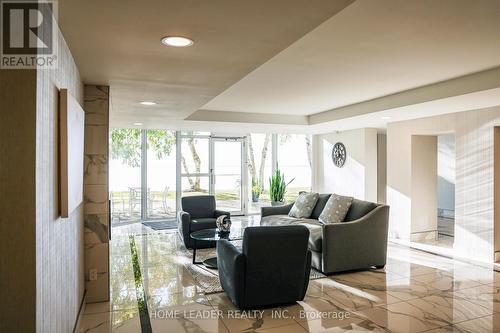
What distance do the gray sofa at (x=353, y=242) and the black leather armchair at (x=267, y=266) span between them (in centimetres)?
105

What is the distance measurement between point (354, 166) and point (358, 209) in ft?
9.79

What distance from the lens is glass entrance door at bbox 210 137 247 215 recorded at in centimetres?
945

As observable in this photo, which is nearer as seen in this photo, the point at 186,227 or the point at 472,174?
the point at 472,174

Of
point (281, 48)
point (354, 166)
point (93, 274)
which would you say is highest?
point (281, 48)

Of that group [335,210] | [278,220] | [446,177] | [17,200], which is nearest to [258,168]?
[278,220]

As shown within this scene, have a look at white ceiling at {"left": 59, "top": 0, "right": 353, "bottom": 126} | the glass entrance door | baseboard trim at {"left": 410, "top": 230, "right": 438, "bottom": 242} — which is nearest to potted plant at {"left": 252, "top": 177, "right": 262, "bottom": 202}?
the glass entrance door

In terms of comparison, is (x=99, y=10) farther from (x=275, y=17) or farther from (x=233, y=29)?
(x=275, y=17)

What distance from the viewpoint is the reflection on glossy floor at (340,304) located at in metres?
3.13

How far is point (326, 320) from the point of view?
326 cm

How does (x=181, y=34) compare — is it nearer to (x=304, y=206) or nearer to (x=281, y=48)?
(x=281, y=48)

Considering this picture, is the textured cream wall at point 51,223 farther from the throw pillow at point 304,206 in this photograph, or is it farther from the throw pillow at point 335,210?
the throw pillow at point 304,206

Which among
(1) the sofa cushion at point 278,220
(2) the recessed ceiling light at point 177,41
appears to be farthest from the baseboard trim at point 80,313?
(1) the sofa cushion at point 278,220

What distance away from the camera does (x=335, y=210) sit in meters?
5.30

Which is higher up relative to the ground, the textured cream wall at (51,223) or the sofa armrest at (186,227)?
the textured cream wall at (51,223)
